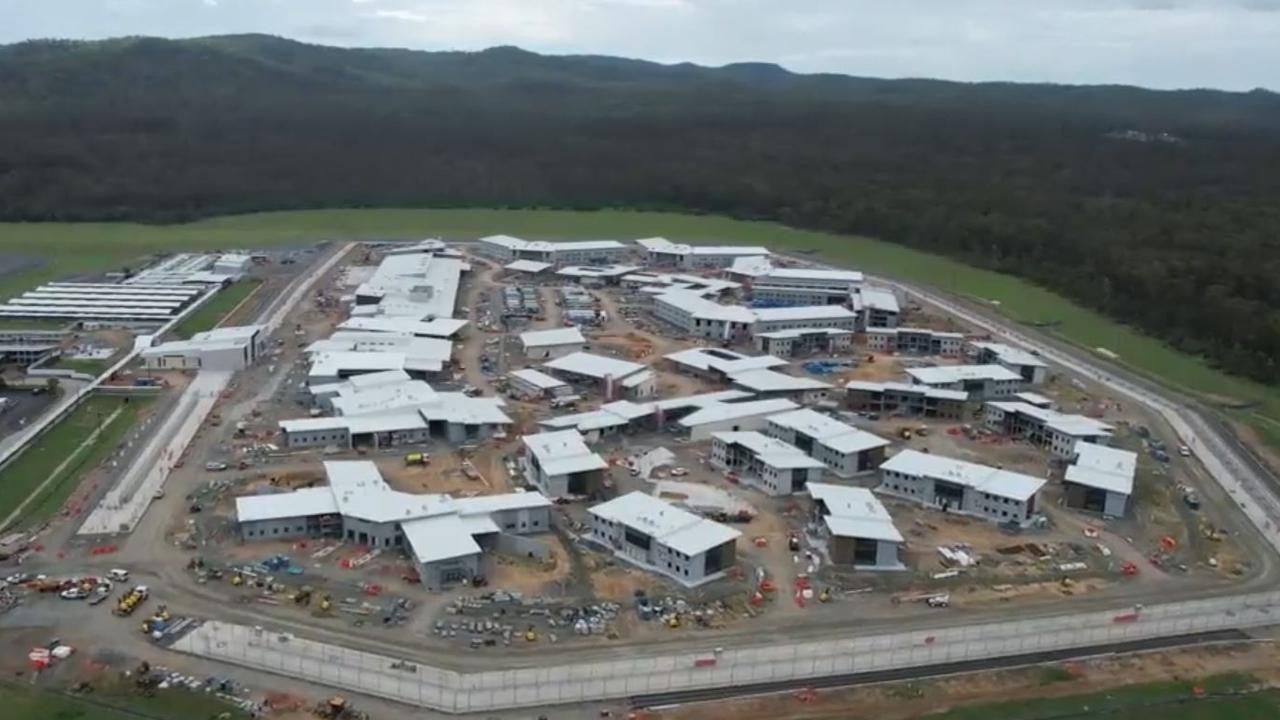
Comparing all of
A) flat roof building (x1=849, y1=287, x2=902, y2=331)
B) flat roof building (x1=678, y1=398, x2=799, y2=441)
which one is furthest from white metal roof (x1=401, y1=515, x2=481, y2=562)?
flat roof building (x1=849, y1=287, x2=902, y2=331)

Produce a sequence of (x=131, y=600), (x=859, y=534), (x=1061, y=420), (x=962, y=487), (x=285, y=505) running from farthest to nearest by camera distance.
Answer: (x=1061, y=420) < (x=962, y=487) < (x=285, y=505) < (x=859, y=534) < (x=131, y=600)

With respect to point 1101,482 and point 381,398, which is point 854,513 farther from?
point 381,398

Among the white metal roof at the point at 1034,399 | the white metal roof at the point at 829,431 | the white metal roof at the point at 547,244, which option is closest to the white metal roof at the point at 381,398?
the white metal roof at the point at 829,431

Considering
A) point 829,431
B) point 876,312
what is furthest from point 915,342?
point 829,431

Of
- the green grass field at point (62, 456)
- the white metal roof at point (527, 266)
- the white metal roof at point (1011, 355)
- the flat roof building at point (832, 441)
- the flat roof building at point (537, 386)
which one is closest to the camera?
the green grass field at point (62, 456)

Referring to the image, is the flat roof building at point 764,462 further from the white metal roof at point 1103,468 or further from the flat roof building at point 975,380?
the flat roof building at point 975,380

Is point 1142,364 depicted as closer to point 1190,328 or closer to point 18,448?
point 1190,328

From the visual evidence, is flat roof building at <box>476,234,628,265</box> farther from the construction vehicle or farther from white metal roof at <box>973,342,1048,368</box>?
the construction vehicle
